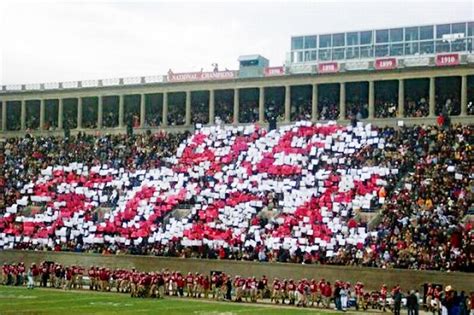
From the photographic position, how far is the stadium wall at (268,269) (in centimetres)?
3756

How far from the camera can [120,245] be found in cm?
4762

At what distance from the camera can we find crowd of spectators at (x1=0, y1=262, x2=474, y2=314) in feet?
116

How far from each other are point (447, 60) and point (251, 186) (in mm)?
13775

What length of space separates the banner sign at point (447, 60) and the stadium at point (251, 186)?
0.09 metres

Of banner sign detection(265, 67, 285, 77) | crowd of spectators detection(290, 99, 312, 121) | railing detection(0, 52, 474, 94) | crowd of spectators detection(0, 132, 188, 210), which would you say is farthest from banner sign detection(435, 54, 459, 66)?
crowd of spectators detection(0, 132, 188, 210)

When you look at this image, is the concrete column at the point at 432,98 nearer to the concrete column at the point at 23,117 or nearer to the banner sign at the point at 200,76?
the banner sign at the point at 200,76

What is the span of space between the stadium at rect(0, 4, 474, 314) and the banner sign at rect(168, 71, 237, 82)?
0.31 feet

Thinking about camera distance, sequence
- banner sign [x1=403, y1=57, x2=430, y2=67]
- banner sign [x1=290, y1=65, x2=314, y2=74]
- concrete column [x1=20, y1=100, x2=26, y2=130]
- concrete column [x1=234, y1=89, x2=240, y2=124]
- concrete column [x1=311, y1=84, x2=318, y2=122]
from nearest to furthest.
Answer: banner sign [x1=403, y1=57, x2=430, y2=67] < concrete column [x1=311, y1=84, x2=318, y2=122] < banner sign [x1=290, y1=65, x2=314, y2=74] < concrete column [x1=234, y1=89, x2=240, y2=124] < concrete column [x1=20, y1=100, x2=26, y2=130]

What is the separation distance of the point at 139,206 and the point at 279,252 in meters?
10.5

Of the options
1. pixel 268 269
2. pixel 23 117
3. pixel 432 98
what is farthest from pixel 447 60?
pixel 23 117

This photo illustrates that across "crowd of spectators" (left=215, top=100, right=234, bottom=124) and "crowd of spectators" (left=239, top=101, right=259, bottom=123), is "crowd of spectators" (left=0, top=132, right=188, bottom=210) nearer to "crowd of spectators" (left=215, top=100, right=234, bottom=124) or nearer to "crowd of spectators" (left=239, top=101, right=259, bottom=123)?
"crowd of spectators" (left=215, top=100, right=234, bottom=124)

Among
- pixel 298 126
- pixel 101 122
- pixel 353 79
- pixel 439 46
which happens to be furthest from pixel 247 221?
pixel 439 46

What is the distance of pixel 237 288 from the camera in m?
37.8

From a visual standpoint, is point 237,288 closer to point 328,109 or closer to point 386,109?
point 386,109
